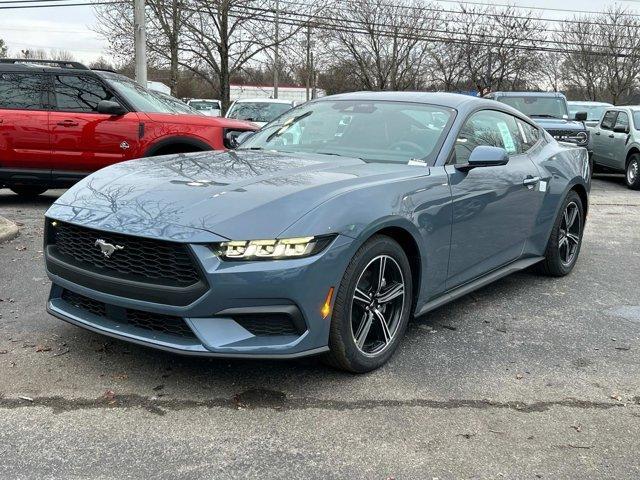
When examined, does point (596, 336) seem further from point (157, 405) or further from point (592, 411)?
point (157, 405)

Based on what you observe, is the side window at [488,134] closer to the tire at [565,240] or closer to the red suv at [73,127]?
the tire at [565,240]

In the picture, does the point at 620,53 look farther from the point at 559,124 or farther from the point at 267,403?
the point at 267,403

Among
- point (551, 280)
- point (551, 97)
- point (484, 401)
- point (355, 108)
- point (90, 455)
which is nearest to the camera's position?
point (90, 455)

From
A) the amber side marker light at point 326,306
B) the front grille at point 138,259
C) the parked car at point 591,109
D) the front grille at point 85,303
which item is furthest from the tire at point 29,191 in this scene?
the parked car at point 591,109

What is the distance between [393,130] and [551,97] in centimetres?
1054

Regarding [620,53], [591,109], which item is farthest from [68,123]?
[620,53]

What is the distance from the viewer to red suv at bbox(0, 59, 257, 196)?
303 inches

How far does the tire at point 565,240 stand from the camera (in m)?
5.32

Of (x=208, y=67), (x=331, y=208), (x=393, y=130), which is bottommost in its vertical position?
(x=331, y=208)

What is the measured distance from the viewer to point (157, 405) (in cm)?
295

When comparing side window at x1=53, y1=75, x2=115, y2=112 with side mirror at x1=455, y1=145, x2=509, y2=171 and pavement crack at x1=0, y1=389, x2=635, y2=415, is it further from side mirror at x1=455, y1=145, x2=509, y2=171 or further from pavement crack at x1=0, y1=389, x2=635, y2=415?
pavement crack at x1=0, y1=389, x2=635, y2=415

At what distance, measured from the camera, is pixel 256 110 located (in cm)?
1315

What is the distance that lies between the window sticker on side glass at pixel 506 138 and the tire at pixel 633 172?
956cm

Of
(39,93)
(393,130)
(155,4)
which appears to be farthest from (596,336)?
(155,4)
